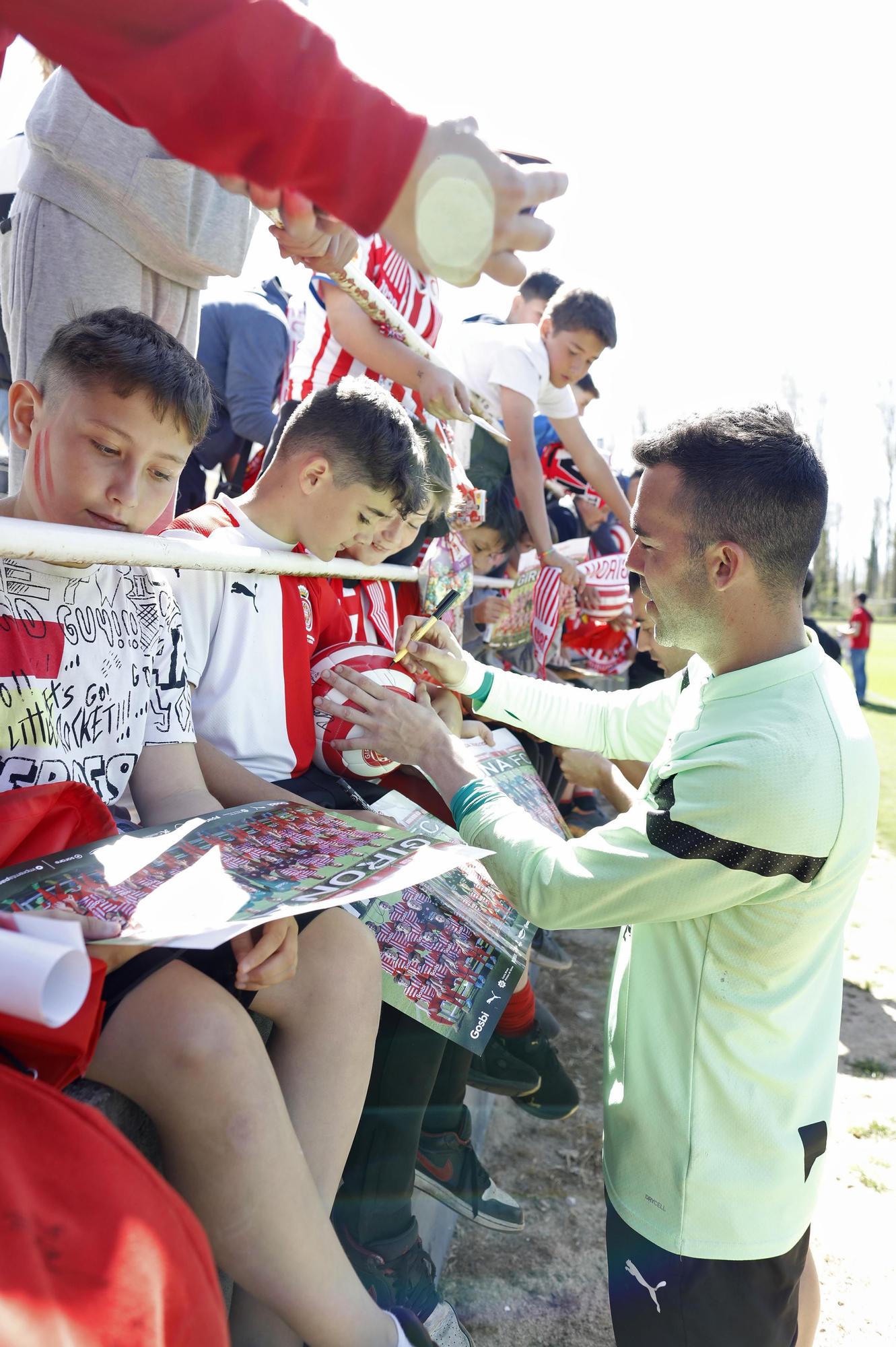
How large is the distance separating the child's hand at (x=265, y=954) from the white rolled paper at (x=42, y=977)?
1.30ft

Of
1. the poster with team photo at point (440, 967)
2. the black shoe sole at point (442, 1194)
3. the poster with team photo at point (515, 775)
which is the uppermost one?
the poster with team photo at point (515, 775)

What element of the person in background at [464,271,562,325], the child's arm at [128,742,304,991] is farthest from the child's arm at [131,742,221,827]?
the person in background at [464,271,562,325]

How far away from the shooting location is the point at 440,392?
254 centimetres

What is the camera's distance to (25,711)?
1.25m

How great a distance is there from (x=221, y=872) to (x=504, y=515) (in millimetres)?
2901

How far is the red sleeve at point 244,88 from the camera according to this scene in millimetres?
863

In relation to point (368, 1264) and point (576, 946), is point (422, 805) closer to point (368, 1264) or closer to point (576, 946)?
point (368, 1264)

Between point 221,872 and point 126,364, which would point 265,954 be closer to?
point 221,872

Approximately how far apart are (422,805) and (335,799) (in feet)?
1.07

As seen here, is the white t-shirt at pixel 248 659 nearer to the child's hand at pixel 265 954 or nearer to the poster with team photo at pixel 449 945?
the poster with team photo at pixel 449 945

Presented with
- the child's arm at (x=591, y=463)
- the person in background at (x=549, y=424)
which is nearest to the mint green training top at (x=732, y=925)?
the child's arm at (x=591, y=463)

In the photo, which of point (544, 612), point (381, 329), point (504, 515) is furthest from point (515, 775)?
point (544, 612)

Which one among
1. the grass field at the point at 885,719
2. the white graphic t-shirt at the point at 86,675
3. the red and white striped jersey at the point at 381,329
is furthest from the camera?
the grass field at the point at 885,719

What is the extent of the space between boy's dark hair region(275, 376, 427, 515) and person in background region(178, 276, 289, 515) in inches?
43.1
